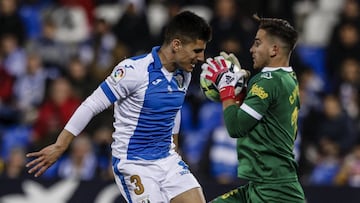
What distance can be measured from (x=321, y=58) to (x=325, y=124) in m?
2.22

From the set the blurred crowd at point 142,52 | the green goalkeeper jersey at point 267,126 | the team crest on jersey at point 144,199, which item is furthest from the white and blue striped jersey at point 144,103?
the blurred crowd at point 142,52

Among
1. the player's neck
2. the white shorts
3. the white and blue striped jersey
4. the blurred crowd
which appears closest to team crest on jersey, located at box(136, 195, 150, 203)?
the white shorts

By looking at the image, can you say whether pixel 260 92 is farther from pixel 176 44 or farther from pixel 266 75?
pixel 176 44

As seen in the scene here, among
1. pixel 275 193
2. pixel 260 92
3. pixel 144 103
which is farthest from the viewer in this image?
pixel 144 103

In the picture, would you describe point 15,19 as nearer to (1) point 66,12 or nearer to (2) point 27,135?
(1) point 66,12

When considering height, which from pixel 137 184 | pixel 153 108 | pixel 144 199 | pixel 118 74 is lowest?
pixel 144 199

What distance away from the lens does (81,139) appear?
→ 12.7 m

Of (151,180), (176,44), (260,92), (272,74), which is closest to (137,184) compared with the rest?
(151,180)

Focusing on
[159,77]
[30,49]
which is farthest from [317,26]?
[159,77]

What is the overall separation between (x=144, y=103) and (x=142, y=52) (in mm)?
6061

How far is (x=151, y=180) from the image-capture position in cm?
815

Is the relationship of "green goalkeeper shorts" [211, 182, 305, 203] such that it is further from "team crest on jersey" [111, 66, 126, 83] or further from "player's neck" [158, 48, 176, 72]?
"team crest on jersey" [111, 66, 126, 83]

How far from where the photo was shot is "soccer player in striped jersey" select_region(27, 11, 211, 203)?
798 centimetres

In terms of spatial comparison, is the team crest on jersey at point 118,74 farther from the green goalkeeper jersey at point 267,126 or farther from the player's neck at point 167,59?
the green goalkeeper jersey at point 267,126
